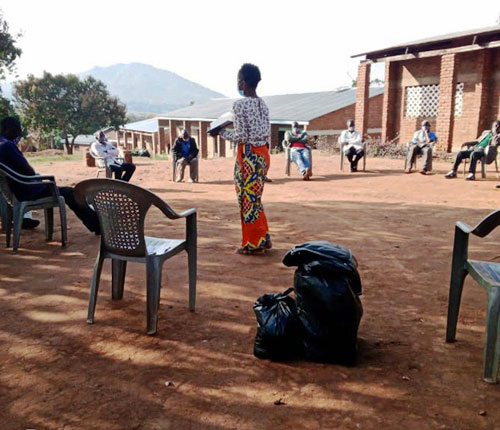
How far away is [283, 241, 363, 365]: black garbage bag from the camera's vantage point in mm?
2656

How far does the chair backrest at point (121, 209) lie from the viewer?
303 cm

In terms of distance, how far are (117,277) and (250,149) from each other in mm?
1857

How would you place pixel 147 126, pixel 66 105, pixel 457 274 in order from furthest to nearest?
pixel 147 126 < pixel 66 105 < pixel 457 274

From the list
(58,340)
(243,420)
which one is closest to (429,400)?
(243,420)

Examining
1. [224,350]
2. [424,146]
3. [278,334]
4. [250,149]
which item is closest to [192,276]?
[224,350]

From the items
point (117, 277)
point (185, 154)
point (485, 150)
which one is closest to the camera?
point (117, 277)

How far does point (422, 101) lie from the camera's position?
18.9 m

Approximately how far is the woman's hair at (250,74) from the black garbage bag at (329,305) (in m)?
2.50

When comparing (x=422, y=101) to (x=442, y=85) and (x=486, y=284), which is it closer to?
(x=442, y=85)

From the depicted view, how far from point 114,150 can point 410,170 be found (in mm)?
7507

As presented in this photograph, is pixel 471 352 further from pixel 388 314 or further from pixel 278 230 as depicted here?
pixel 278 230

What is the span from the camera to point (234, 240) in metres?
5.66

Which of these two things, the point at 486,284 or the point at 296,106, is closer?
the point at 486,284

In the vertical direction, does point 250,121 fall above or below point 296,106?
below
